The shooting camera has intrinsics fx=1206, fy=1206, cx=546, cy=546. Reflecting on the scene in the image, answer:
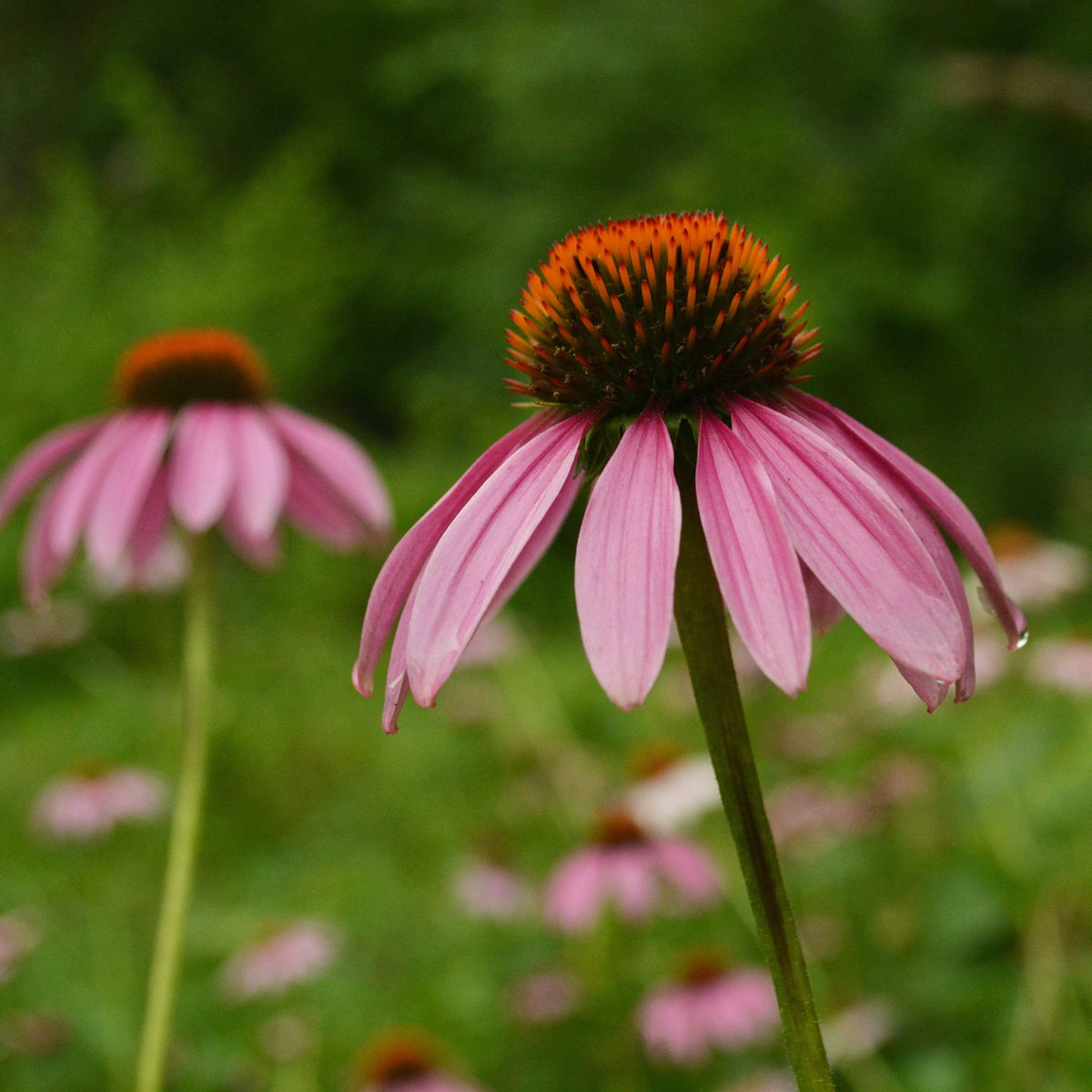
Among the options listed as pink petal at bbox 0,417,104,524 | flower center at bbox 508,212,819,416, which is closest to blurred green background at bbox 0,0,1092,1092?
pink petal at bbox 0,417,104,524

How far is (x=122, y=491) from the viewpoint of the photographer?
0.97 meters

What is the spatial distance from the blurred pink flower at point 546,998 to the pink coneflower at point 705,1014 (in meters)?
0.11

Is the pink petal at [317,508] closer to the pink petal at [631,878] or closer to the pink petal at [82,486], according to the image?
the pink petal at [82,486]

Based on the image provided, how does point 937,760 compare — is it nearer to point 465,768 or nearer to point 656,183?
point 465,768

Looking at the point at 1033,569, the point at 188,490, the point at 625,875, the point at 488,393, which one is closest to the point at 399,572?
the point at 188,490

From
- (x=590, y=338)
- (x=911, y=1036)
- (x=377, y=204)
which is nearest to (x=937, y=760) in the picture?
(x=911, y=1036)

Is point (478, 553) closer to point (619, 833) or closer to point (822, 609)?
point (822, 609)

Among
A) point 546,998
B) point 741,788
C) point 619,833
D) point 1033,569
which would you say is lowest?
point 741,788

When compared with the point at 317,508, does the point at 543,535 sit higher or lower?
lower

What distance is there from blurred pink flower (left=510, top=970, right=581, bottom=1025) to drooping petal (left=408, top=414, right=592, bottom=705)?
1130 mm

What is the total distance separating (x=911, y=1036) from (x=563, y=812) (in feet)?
2.99

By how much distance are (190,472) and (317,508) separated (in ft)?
0.56

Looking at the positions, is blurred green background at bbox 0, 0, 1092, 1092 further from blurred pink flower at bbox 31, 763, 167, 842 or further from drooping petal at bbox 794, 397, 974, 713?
drooping petal at bbox 794, 397, 974, 713

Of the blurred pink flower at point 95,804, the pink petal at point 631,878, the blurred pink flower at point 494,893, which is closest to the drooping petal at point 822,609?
the pink petal at point 631,878
